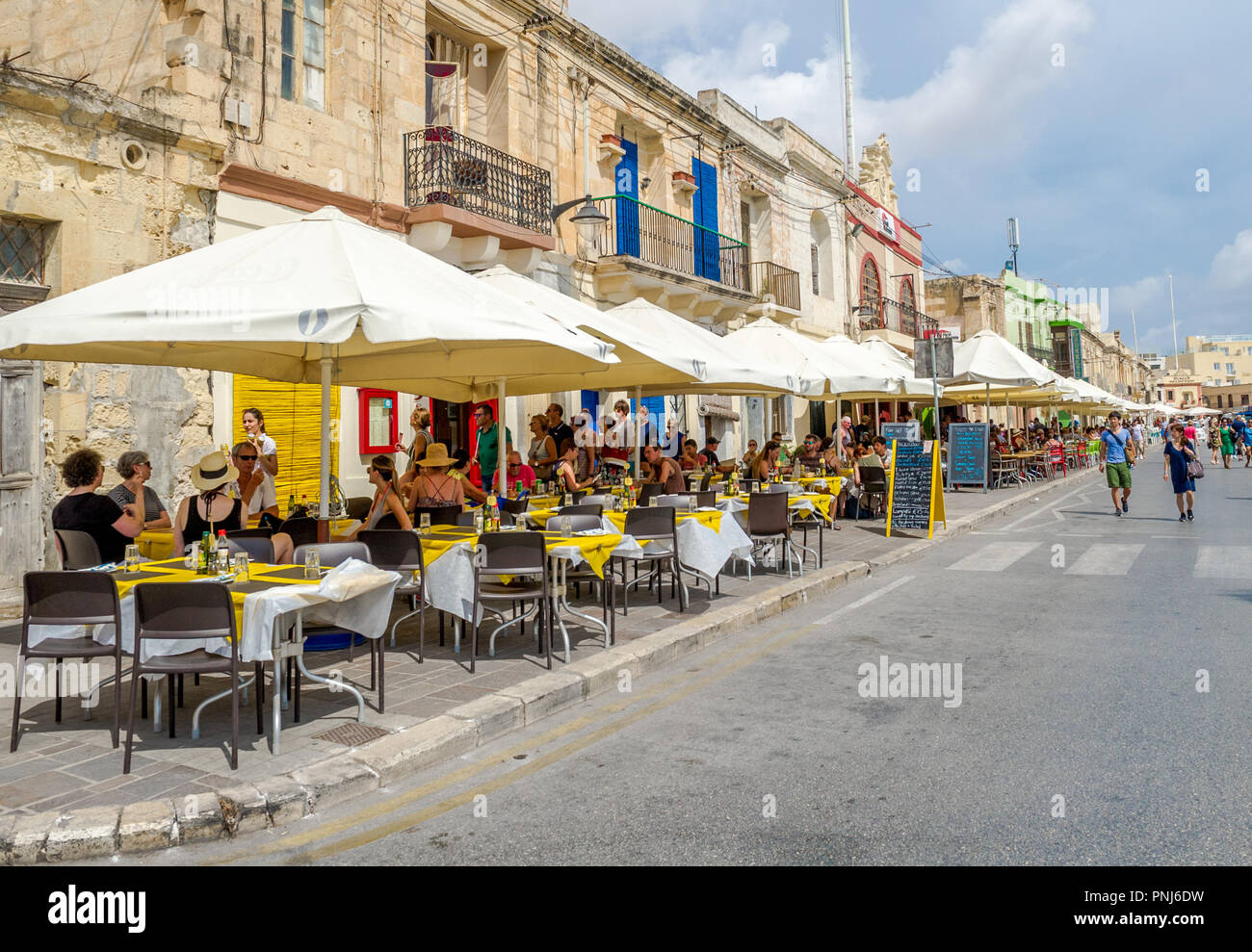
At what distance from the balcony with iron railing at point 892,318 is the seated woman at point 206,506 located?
26744mm

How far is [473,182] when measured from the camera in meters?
13.7

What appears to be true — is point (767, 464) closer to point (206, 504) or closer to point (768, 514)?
point (768, 514)

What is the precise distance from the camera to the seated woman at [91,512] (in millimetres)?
5961

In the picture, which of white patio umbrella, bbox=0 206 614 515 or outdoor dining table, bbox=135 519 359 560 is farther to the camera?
outdoor dining table, bbox=135 519 359 560

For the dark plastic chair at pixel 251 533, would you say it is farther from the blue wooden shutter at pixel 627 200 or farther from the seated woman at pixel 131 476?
the blue wooden shutter at pixel 627 200

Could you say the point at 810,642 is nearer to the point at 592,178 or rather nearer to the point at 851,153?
the point at 592,178

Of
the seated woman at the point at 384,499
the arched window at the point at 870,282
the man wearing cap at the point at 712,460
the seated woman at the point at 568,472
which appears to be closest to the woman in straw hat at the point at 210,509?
the seated woman at the point at 384,499

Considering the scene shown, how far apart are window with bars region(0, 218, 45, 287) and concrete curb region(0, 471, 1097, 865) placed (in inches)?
267

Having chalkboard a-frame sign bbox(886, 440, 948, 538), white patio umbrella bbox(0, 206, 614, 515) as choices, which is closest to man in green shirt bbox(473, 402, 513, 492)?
white patio umbrella bbox(0, 206, 614, 515)

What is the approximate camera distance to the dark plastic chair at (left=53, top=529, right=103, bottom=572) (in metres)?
5.78

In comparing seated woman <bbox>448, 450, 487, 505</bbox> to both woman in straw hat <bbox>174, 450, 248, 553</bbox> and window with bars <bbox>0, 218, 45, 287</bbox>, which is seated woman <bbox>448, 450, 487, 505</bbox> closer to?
woman in straw hat <bbox>174, 450, 248, 553</bbox>

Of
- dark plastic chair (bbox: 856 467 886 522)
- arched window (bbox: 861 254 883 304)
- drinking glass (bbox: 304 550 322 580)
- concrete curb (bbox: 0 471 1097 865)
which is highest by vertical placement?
arched window (bbox: 861 254 883 304)

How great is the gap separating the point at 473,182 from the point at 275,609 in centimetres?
1065

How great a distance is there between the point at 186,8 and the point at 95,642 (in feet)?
28.3
